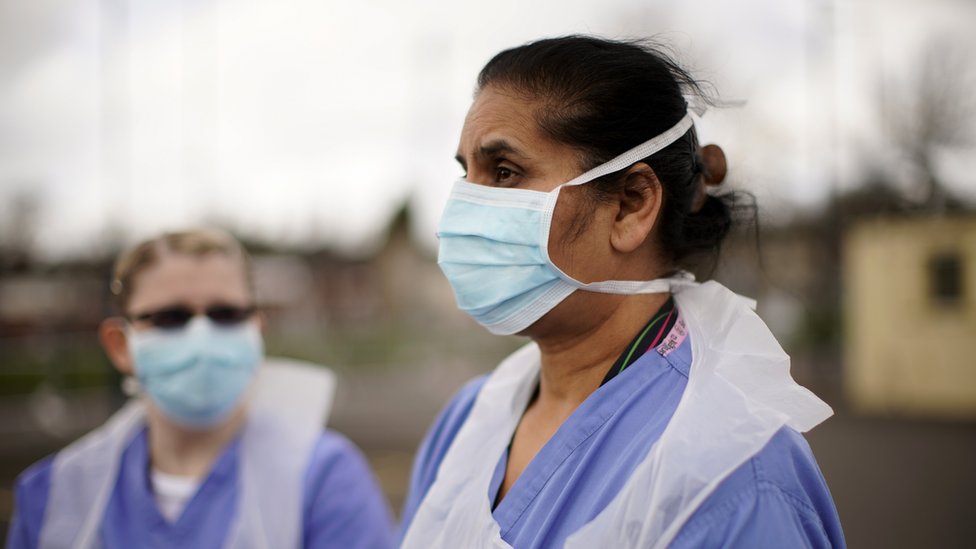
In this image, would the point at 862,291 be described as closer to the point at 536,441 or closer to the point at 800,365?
the point at 800,365

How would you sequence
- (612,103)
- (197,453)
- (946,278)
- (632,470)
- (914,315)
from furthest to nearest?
1. (914,315)
2. (946,278)
3. (197,453)
4. (612,103)
5. (632,470)

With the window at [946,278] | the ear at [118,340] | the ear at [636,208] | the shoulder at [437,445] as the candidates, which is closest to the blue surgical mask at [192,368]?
the ear at [118,340]

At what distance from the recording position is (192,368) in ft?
7.77

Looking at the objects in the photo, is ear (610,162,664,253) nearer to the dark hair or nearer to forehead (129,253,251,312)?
the dark hair

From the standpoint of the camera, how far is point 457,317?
114ft

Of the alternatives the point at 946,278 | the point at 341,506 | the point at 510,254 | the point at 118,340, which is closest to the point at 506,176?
the point at 510,254

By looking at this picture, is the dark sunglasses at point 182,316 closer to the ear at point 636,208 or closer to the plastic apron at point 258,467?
the plastic apron at point 258,467

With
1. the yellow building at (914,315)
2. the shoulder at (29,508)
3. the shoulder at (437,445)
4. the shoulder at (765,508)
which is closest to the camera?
the shoulder at (765,508)

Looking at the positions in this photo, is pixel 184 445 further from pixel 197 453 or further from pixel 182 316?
pixel 182 316

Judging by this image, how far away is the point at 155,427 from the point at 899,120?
13.5m

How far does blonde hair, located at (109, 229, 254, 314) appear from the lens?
2.45m

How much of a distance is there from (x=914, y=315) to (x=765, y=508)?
12.2 meters

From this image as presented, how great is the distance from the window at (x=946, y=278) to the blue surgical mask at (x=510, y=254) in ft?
38.4

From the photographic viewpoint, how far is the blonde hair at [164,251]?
245 centimetres
